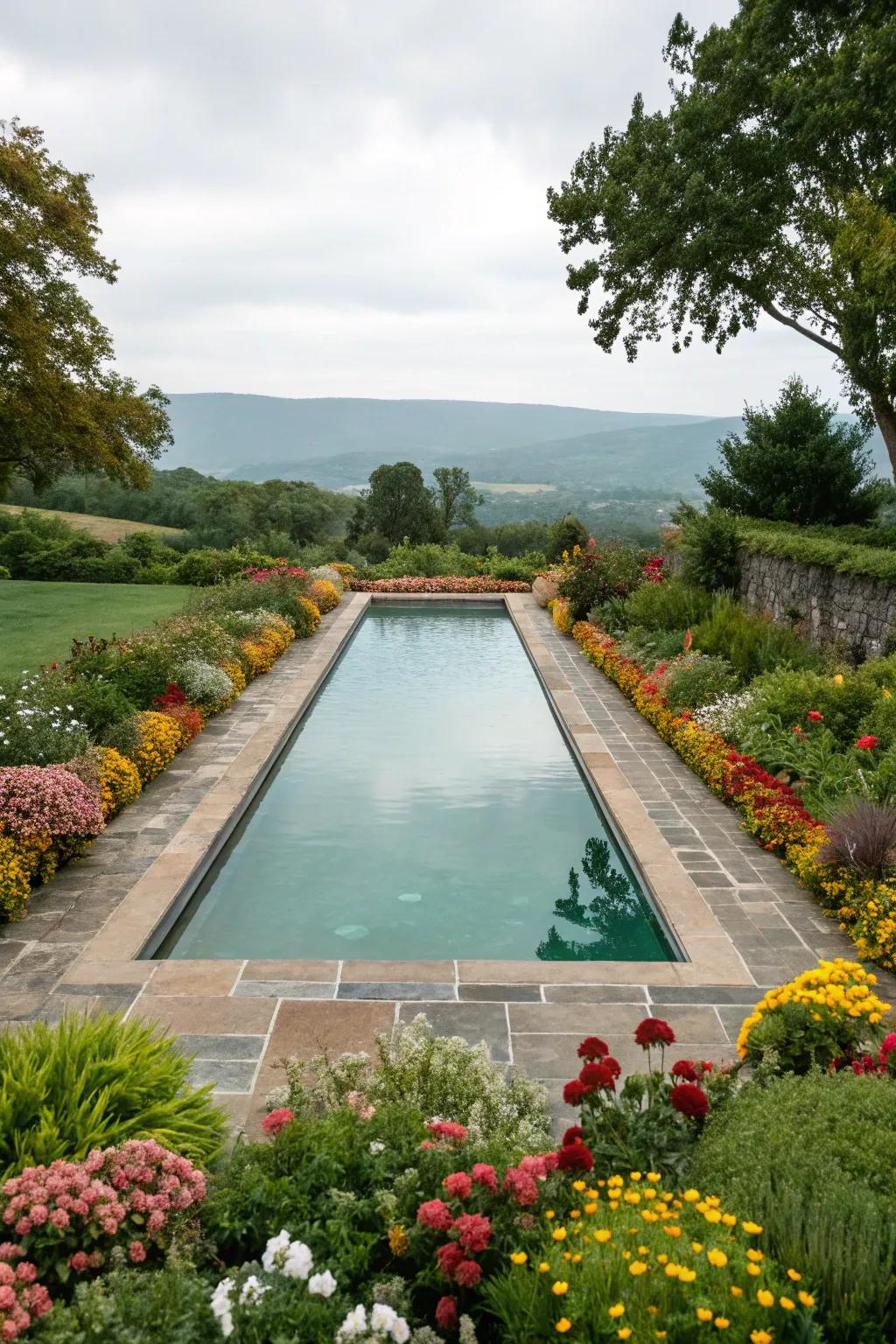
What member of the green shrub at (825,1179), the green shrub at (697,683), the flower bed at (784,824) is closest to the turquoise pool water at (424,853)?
→ the flower bed at (784,824)

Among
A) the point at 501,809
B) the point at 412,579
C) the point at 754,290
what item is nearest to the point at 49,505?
the point at 412,579

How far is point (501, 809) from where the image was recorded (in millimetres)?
7383

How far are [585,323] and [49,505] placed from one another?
30698mm

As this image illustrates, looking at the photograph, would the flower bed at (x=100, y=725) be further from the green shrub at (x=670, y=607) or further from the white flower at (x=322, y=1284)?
the green shrub at (x=670, y=607)

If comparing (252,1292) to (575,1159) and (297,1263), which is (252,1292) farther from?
(575,1159)

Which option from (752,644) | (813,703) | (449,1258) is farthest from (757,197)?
(449,1258)

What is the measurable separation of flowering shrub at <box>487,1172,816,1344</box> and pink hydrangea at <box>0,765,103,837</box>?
13.0 ft

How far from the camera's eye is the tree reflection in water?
514cm

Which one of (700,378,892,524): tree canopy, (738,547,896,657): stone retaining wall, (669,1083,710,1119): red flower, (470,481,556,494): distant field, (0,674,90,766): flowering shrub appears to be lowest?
(669,1083,710,1119): red flower

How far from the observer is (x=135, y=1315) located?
6.55 ft

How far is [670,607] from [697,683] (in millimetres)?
3105

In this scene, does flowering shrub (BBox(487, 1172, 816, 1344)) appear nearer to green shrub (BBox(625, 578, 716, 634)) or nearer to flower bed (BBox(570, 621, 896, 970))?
flower bed (BBox(570, 621, 896, 970))

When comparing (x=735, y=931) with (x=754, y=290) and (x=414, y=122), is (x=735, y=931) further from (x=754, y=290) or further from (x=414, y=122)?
(x=754, y=290)

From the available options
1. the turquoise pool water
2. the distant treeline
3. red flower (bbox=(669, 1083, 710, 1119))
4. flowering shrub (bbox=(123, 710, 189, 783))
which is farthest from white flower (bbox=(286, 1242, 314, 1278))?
the distant treeline
